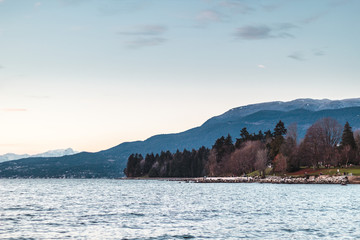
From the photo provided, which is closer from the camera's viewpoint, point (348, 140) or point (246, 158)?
point (348, 140)

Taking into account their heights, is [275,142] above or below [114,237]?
above

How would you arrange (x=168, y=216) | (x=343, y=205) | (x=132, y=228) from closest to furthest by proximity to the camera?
(x=132, y=228) → (x=168, y=216) → (x=343, y=205)

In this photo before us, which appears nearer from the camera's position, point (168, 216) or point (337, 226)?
point (337, 226)

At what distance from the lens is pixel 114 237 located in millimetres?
35219

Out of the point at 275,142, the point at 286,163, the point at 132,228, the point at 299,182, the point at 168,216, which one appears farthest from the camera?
the point at 275,142

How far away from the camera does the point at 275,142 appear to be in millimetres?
174125

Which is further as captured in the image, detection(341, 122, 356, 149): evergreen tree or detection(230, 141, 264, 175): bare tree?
detection(230, 141, 264, 175): bare tree

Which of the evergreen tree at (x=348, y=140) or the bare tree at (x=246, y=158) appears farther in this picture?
the bare tree at (x=246, y=158)

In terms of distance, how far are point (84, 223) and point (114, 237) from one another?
28.3 feet

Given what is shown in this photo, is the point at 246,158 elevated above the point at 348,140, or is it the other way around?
the point at 348,140

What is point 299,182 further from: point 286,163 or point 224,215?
point 224,215

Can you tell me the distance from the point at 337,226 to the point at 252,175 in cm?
14490

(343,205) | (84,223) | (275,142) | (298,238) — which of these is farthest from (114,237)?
(275,142)

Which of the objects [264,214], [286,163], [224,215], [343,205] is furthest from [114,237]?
[286,163]
